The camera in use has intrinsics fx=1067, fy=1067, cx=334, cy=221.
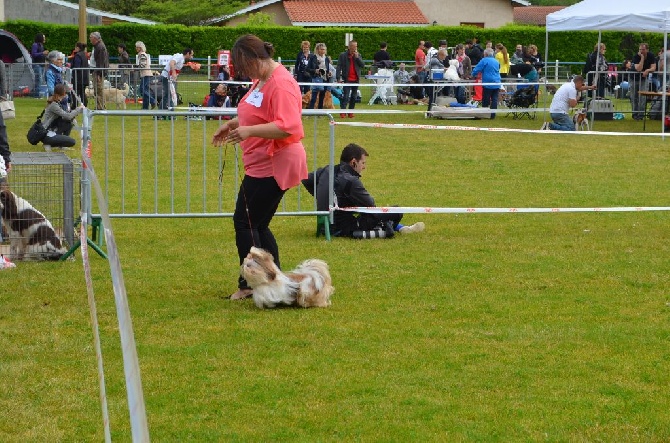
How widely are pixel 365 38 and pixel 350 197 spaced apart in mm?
38040

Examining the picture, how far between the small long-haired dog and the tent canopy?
14.9m

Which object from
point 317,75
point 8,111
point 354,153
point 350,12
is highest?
point 350,12

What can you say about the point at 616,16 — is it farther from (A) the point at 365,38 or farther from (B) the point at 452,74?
(A) the point at 365,38

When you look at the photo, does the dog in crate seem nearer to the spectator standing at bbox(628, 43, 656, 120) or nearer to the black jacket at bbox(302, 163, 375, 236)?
the black jacket at bbox(302, 163, 375, 236)

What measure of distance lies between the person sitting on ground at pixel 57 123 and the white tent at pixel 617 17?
10.5 meters

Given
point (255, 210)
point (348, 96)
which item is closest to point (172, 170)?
point (255, 210)

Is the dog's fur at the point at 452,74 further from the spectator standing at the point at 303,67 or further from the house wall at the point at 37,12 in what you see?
the house wall at the point at 37,12

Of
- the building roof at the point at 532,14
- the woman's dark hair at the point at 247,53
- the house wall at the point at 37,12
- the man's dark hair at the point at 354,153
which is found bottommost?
the man's dark hair at the point at 354,153

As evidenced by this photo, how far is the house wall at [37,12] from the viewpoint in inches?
1843

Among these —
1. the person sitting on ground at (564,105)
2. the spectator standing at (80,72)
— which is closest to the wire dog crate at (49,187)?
the person sitting on ground at (564,105)

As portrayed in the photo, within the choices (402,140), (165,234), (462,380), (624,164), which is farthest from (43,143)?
(462,380)

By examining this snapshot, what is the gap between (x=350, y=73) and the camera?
85.5 ft

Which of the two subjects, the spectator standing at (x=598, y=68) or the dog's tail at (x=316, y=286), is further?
the spectator standing at (x=598, y=68)

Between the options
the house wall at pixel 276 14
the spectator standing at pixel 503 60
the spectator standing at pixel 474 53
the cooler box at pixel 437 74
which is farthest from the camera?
the house wall at pixel 276 14
